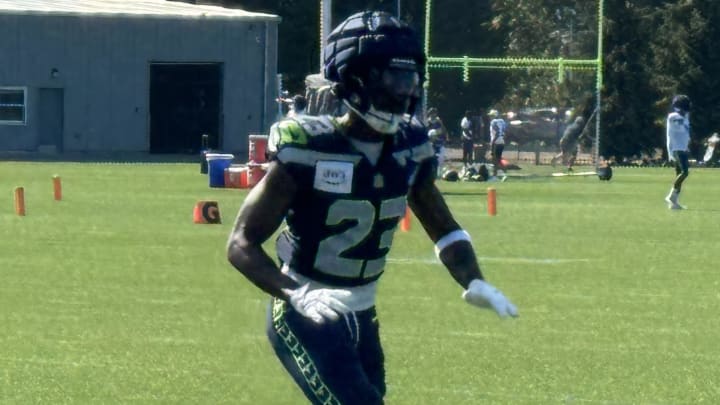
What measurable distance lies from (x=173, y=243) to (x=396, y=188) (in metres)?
14.7

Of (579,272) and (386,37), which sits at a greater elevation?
(386,37)

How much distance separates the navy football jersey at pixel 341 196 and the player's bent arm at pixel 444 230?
0.36ft

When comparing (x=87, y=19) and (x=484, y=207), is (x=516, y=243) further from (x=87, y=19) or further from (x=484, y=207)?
(x=87, y=19)

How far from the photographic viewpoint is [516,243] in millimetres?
20688

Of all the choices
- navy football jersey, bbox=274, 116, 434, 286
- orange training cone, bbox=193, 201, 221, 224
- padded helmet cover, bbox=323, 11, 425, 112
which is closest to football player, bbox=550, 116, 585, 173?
orange training cone, bbox=193, 201, 221, 224

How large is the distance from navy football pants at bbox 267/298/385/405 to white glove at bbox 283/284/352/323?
10 cm

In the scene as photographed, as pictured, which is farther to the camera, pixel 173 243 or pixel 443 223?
pixel 173 243

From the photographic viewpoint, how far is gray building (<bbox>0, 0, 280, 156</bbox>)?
194ft

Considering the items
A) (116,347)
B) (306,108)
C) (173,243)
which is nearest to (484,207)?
(306,108)

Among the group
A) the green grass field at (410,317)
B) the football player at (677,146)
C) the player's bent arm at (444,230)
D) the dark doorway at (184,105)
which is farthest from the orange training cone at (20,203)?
the dark doorway at (184,105)

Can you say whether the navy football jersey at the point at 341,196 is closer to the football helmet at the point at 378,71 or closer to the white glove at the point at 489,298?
the football helmet at the point at 378,71

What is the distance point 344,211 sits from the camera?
5539 millimetres

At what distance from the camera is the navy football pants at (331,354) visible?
5449mm

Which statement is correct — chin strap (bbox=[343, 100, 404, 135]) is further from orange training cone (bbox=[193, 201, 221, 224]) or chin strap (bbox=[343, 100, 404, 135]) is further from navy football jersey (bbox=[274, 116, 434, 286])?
orange training cone (bbox=[193, 201, 221, 224])
